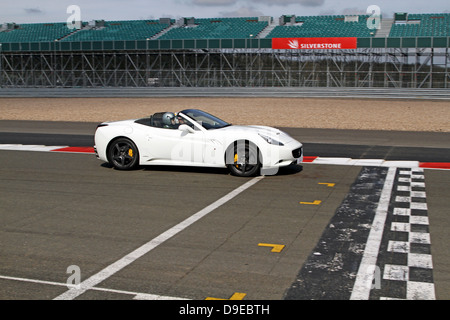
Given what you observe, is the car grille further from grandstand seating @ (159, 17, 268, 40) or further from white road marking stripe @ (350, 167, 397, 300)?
grandstand seating @ (159, 17, 268, 40)

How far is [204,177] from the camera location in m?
10.9

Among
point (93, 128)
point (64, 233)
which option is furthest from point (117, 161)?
point (93, 128)

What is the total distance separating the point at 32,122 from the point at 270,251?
19667 millimetres

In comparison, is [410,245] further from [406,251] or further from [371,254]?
[371,254]

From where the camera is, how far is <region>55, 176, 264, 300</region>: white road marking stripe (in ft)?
17.0

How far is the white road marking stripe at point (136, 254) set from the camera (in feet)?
17.0

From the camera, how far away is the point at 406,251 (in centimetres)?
632

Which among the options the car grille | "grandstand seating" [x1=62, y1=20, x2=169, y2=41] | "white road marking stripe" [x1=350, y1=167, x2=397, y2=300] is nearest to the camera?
"white road marking stripe" [x1=350, y1=167, x2=397, y2=300]

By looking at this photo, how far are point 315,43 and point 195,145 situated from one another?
36.5 m

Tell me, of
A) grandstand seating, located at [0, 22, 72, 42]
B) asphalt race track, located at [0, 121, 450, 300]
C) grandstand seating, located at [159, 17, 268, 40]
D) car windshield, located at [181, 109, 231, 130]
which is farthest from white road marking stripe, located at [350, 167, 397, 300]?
grandstand seating, located at [0, 22, 72, 42]

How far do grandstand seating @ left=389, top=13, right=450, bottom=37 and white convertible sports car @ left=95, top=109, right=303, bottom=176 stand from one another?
1571 inches

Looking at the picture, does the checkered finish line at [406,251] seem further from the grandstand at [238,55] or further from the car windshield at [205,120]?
the grandstand at [238,55]

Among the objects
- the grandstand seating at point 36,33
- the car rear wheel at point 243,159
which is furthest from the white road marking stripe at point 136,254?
the grandstand seating at point 36,33
